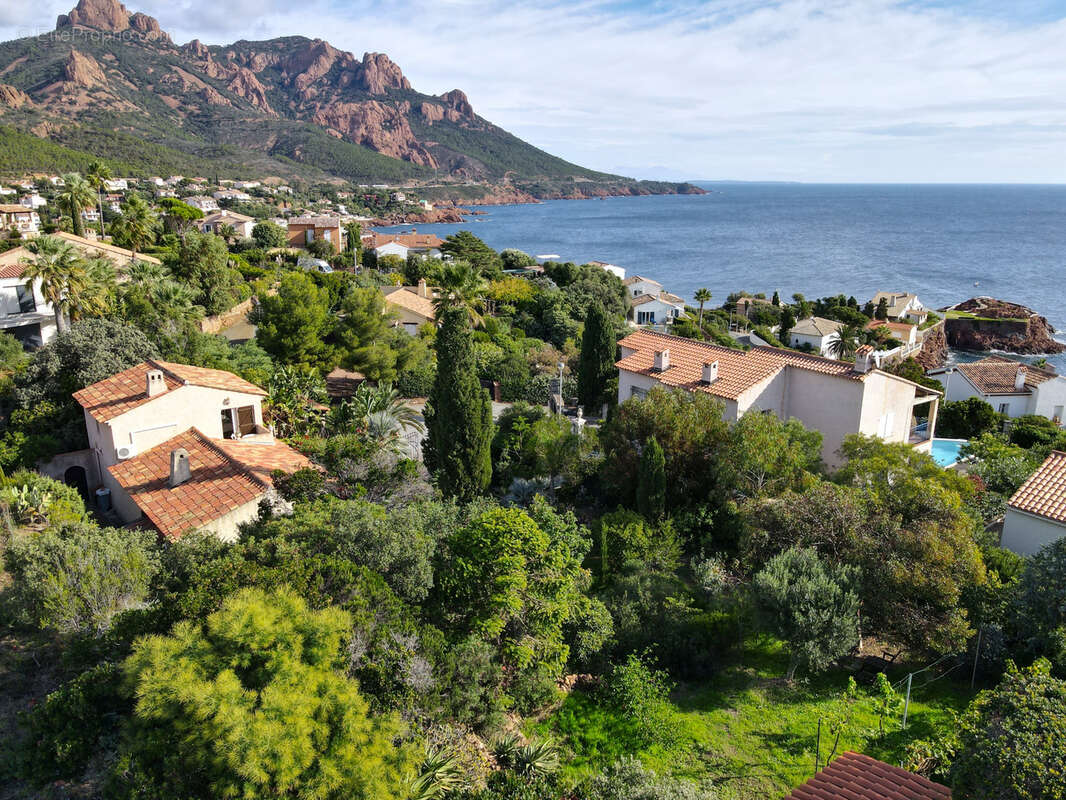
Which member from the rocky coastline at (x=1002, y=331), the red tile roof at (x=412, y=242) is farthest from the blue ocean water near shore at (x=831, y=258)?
the red tile roof at (x=412, y=242)

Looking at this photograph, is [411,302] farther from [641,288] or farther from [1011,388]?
[1011,388]

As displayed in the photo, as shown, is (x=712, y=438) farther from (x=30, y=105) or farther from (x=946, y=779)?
(x=30, y=105)

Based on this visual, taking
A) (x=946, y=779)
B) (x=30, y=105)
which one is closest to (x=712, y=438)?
(x=946, y=779)

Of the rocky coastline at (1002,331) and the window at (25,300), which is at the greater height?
the window at (25,300)

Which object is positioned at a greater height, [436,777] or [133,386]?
[133,386]

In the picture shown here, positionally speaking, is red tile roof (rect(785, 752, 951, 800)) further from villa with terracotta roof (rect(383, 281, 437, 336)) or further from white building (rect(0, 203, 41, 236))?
white building (rect(0, 203, 41, 236))

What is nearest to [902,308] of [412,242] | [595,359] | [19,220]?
[412,242]

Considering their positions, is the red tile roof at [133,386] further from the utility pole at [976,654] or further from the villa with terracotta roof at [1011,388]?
the villa with terracotta roof at [1011,388]
